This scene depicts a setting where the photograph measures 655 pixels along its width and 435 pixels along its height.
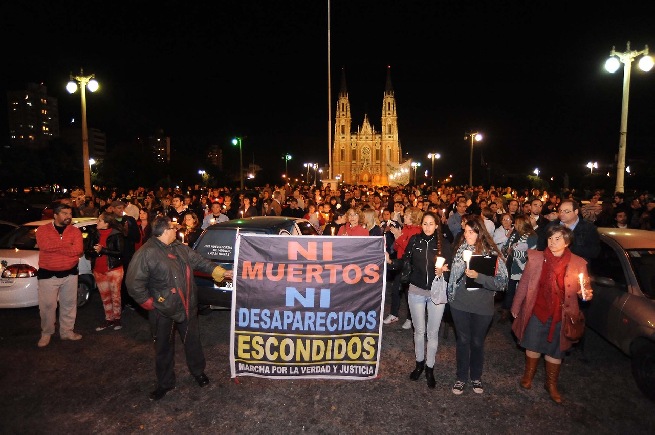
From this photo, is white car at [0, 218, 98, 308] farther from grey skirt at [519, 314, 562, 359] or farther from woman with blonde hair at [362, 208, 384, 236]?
grey skirt at [519, 314, 562, 359]

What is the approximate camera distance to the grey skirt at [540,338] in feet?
15.0

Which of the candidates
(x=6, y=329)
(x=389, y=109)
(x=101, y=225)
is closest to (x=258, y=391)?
(x=101, y=225)

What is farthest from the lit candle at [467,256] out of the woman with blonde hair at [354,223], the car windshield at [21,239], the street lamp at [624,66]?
the street lamp at [624,66]

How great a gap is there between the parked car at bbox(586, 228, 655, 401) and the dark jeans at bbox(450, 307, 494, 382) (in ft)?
5.77

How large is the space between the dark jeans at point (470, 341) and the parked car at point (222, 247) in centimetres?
340

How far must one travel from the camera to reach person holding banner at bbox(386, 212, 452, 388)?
4.88 meters

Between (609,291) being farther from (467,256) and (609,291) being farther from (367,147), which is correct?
(367,147)

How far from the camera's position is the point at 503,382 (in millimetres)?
5074

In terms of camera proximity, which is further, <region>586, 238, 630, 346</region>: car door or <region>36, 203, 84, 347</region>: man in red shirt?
<region>36, 203, 84, 347</region>: man in red shirt

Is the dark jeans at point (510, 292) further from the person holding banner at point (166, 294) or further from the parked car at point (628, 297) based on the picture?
the person holding banner at point (166, 294)

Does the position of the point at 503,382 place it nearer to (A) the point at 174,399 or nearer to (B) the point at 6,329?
(A) the point at 174,399

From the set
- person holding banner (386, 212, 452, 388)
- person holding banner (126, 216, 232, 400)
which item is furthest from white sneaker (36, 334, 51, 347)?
person holding banner (386, 212, 452, 388)

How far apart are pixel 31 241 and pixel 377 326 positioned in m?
6.45

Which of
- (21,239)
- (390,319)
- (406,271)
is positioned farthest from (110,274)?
(406,271)
